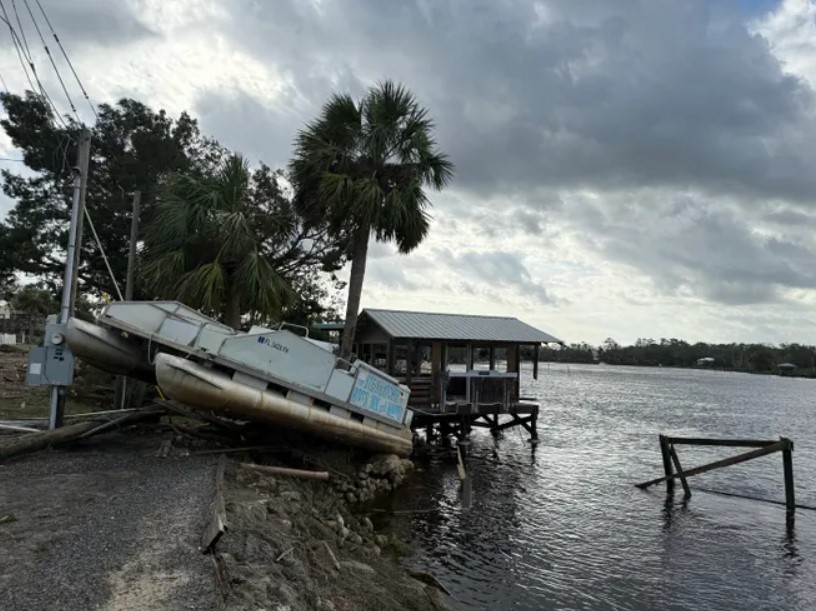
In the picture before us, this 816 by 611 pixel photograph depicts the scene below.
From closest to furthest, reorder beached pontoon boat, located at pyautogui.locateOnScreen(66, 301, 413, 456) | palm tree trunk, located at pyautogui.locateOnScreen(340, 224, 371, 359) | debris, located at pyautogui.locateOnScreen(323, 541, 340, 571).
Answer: debris, located at pyautogui.locateOnScreen(323, 541, 340, 571) → beached pontoon boat, located at pyautogui.locateOnScreen(66, 301, 413, 456) → palm tree trunk, located at pyautogui.locateOnScreen(340, 224, 371, 359)

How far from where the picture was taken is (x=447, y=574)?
30.3 feet

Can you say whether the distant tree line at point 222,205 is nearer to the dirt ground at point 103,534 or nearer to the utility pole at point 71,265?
the utility pole at point 71,265

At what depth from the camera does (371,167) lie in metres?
17.5

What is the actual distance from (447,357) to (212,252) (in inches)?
347

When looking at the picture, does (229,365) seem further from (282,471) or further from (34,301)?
(34,301)

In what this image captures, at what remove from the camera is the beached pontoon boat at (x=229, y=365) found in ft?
34.9

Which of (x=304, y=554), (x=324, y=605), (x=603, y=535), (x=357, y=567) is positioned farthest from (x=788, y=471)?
(x=324, y=605)

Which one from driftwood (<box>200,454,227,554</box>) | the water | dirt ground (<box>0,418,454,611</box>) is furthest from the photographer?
the water

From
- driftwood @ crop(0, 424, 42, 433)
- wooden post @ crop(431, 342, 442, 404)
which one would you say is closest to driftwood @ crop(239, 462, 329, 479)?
driftwood @ crop(0, 424, 42, 433)

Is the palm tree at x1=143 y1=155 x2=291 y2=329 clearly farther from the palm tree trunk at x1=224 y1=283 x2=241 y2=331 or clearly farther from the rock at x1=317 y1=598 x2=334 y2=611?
the rock at x1=317 y1=598 x2=334 y2=611

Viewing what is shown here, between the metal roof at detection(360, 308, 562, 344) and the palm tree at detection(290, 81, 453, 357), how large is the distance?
111 inches

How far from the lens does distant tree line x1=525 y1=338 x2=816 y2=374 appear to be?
14525 centimetres

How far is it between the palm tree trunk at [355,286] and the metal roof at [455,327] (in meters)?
2.04

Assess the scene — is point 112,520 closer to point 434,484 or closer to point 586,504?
point 434,484
